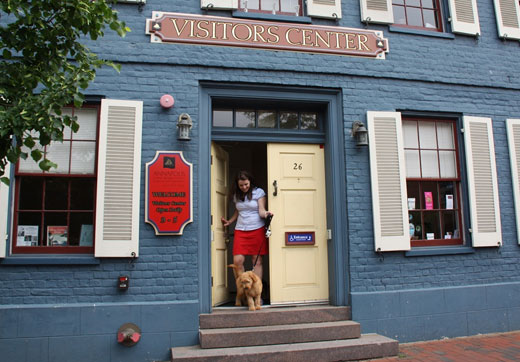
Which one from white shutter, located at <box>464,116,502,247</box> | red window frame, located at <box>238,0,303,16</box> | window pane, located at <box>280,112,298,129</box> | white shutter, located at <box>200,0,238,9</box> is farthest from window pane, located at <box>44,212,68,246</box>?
white shutter, located at <box>464,116,502,247</box>

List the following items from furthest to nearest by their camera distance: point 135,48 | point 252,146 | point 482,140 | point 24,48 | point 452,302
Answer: point 252,146 → point 482,140 → point 452,302 → point 135,48 → point 24,48

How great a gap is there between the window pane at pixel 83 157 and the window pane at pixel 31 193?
1.46 ft

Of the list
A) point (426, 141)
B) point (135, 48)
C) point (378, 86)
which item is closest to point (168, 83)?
point (135, 48)

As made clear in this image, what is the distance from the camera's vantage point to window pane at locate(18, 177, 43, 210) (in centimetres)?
521

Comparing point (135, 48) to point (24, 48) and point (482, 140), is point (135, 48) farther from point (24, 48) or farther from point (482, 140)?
point (482, 140)

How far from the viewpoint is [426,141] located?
6.53 metres

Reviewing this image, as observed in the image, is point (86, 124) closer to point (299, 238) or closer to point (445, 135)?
point (299, 238)

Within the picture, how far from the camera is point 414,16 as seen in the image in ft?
22.4

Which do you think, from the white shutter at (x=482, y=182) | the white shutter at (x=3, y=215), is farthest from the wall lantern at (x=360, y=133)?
the white shutter at (x=3, y=215)

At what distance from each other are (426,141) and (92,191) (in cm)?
486

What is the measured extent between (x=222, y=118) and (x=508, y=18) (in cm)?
504

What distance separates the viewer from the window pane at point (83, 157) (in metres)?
5.34

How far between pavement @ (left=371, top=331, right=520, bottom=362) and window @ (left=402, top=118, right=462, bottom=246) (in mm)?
1360

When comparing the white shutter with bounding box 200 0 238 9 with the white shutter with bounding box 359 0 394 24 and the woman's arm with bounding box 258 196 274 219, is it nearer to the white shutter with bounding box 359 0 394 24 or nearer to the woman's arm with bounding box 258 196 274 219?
the white shutter with bounding box 359 0 394 24
